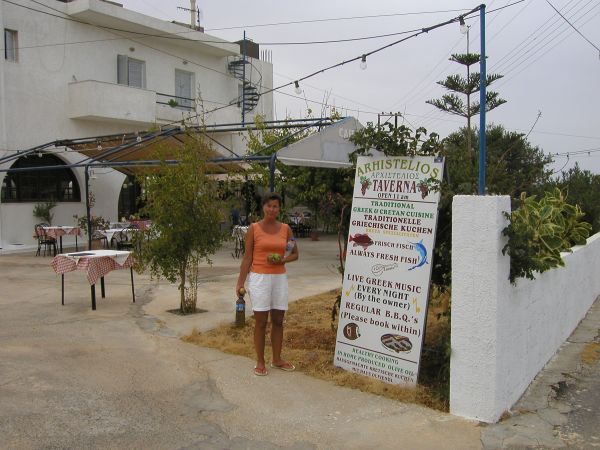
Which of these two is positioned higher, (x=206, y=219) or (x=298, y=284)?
(x=206, y=219)

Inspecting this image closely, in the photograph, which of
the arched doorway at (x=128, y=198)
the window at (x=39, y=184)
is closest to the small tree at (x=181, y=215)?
the window at (x=39, y=184)

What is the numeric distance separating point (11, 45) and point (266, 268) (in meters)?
15.3

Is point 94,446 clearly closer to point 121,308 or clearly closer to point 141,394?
point 141,394

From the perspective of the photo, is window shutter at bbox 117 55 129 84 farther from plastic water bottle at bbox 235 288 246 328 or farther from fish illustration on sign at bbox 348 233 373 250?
fish illustration on sign at bbox 348 233 373 250

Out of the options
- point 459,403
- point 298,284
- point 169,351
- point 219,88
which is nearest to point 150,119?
point 219,88

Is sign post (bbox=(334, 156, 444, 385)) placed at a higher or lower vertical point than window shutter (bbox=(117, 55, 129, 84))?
lower

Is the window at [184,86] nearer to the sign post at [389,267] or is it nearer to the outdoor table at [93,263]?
the outdoor table at [93,263]

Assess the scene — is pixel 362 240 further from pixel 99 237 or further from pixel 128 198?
pixel 128 198

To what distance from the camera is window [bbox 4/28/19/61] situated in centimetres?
1651

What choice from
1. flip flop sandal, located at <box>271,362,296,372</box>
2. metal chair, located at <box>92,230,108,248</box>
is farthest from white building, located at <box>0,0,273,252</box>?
flip flop sandal, located at <box>271,362,296,372</box>

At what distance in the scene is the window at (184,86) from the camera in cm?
2205

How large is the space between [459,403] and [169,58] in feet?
65.0

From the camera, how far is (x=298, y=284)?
10508 mm

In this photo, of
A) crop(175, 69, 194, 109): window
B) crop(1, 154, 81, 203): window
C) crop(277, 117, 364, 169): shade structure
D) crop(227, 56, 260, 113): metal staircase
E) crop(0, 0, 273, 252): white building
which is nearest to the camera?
crop(277, 117, 364, 169): shade structure
